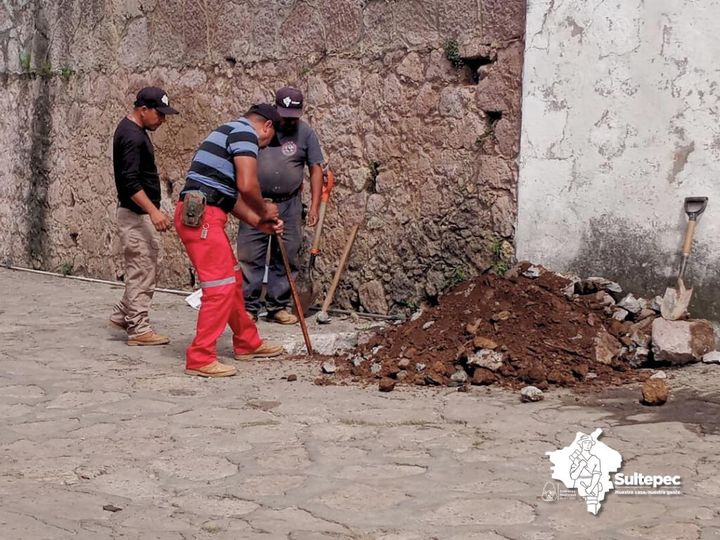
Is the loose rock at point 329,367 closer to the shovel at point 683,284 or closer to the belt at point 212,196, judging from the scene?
the belt at point 212,196

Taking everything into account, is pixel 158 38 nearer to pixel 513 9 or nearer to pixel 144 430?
pixel 513 9

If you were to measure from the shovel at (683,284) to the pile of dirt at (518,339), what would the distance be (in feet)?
0.38

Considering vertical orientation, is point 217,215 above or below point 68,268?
above

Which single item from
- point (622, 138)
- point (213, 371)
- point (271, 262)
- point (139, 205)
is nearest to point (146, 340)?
point (139, 205)

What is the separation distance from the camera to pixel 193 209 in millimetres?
6480

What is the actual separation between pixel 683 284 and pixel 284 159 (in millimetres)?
2994

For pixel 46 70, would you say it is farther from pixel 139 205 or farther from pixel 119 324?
pixel 139 205

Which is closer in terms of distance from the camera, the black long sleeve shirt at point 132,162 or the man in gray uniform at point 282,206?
the black long sleeve shirt at point 132,162

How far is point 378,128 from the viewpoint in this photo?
27.7ft

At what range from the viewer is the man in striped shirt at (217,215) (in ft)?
21.5

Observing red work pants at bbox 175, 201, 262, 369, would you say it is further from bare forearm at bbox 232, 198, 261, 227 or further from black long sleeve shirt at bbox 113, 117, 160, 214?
black long sleeve shirt at bbox 113, 117, 160, 214

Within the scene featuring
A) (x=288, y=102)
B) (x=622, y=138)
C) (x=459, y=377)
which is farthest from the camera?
(x=288, y=102)

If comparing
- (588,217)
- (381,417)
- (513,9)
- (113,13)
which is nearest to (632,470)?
(381,417)

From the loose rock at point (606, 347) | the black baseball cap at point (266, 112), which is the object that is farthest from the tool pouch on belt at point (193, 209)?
the loose rock at point (606, 347)
